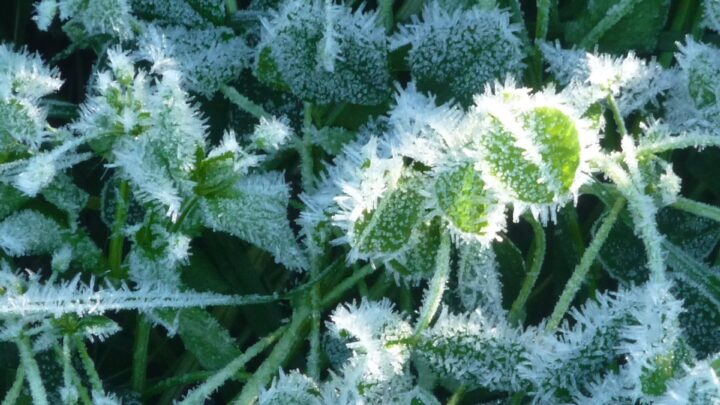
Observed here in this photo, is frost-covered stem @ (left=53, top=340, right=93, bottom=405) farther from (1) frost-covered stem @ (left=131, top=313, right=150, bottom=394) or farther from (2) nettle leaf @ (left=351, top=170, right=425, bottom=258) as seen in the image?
(2) nettle leaf @ (left=351, top=170, right=425, bottom=258)

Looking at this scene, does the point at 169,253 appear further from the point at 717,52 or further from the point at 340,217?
the point at 717,52

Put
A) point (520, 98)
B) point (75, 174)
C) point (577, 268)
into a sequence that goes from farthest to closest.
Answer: point (75, 174) < point (577, 268) < point (520, 98)

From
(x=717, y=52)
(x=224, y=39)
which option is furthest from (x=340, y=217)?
(x=717, y=52)

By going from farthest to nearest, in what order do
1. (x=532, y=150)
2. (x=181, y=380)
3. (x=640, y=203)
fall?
(x=181, y=380)
(x=640, y=203)
(x=532, y=150)

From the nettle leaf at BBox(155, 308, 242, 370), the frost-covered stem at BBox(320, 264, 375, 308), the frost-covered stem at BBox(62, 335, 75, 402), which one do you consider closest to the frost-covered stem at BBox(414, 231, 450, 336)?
the frost-covered stem at BBox(320, 264, 375, 308)

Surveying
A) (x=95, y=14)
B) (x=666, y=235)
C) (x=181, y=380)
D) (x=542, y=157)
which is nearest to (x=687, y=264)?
(x=666, y=235)

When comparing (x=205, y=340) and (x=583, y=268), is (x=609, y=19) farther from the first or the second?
(x=205, y=340)

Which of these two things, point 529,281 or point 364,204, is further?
point 529,281
